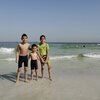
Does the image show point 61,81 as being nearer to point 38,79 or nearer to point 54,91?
point 38,79

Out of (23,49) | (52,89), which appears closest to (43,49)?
(23,49)

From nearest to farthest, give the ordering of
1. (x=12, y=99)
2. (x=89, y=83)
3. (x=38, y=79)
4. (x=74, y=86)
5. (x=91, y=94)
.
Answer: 1. (x=12, y=99)
2. (x=91, y=94)
3. (x=74, y=86)
4. (x=89, y=83)
5. (x=38, y=79)

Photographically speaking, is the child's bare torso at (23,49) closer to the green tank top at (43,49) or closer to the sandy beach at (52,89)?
the green tank top at (43,49)

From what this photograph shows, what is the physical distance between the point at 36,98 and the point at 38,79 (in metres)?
2.27

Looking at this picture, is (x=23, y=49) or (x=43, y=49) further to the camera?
(x=43, y=49)

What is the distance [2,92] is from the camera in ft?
19.5

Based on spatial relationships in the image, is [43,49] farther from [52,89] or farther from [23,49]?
[52,89]

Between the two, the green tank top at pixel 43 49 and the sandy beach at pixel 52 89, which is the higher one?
the green tank top at pixel 43 49

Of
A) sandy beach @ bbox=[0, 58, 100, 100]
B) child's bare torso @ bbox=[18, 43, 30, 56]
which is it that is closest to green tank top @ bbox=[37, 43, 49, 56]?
child's bare torso @ bbox=[18, 43, 30, 56]

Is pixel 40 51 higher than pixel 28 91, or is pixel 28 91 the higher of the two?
pixel 40 51

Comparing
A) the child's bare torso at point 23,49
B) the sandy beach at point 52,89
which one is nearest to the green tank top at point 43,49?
the child's bare torso at point 23,49

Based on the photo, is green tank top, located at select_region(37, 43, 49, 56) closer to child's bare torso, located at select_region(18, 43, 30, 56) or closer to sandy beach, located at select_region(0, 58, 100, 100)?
child's bare torso, located at select_region(18, 43, 30, 56)

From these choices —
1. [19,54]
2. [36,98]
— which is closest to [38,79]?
[19,54]

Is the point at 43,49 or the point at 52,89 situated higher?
the point at 43,49
